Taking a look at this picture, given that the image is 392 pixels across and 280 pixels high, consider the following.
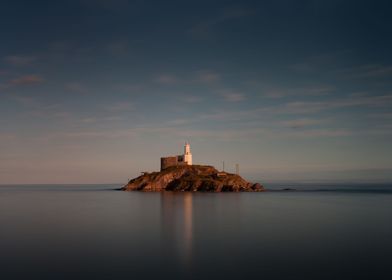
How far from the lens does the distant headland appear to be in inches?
4712

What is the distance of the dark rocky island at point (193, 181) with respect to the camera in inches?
4695

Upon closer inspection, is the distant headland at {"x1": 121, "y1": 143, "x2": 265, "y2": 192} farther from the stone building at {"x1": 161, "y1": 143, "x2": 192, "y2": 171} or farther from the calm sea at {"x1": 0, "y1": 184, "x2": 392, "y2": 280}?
the calm sea at {"x1": 0, "y1": 184, "x2": 392, "y2": 280}

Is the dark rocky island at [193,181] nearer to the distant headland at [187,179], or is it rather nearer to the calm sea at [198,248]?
the distant headland at [187,179]

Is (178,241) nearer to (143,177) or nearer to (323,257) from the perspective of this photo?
(323,257)

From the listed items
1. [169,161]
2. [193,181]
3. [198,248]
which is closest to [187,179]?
[193,181]

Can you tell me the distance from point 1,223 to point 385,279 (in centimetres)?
4029

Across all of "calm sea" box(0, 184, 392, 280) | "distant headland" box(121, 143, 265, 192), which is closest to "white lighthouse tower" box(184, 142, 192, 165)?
"distant headland" box(121, 143, 265, 192)

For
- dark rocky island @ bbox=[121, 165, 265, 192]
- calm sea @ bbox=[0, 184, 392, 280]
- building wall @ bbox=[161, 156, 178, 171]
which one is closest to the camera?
calm sea @ bbox=[0, 184, 392, 280]

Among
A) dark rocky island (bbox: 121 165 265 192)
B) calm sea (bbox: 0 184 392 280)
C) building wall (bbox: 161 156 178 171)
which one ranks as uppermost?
building wall (bbox: 161 156 178 171)

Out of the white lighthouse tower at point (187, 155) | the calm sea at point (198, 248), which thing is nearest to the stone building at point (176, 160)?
the white lighthouse tower at point (187, 155)

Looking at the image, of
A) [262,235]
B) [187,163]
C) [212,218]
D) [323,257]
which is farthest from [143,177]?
[323,257]

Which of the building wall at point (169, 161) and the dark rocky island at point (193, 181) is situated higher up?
the building wall at point (169, 161)

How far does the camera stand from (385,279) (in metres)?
20.4

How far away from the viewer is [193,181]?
122 meters
